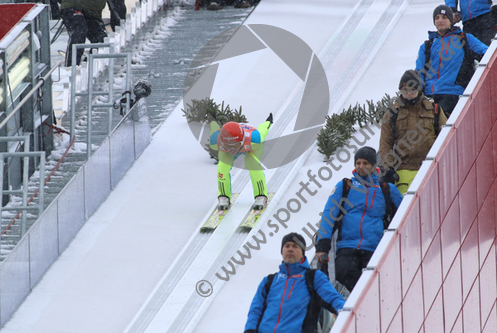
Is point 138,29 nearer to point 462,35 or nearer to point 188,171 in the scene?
point 188,171

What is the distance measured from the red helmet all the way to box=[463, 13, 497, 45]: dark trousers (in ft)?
11.8

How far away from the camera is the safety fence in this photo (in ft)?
19.8

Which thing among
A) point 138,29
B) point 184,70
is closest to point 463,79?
point 184,70

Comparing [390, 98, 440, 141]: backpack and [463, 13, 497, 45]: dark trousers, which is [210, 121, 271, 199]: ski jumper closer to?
[390, 98, 440, 141]: backpack

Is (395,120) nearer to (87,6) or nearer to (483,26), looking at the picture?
(483,26)

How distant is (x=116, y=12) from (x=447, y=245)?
11.4 meters

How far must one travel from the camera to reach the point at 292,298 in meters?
6.85

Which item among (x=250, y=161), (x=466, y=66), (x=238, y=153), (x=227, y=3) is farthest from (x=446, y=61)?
(x=227, y=3)

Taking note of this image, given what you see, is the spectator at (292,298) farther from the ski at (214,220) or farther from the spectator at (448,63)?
the ski at (214,220)

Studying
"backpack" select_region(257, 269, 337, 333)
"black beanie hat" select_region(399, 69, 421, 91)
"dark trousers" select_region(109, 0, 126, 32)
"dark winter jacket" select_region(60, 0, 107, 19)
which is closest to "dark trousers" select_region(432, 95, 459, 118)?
"black beanie hat" select_region(399, 69, 421, 91)

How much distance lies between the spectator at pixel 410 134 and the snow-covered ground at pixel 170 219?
6.38 feet

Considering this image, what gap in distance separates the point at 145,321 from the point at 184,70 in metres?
7.39

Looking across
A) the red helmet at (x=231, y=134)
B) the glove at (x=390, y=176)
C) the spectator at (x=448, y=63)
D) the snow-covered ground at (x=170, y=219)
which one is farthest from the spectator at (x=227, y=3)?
the glove at (x=390, y=176)

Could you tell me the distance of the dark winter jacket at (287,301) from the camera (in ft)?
22.4
